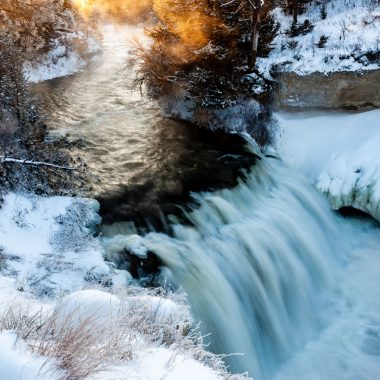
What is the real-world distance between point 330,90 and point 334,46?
1565 millimetres

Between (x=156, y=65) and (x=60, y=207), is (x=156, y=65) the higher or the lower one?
the higher one

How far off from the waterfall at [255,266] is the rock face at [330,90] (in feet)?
12.4

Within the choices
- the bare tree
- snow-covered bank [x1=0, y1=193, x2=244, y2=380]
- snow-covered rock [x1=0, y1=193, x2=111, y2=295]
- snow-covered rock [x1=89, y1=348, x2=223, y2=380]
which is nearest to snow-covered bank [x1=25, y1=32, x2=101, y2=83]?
the bare tree

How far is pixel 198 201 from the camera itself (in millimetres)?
10672

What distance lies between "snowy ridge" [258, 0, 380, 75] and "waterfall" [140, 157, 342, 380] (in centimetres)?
464

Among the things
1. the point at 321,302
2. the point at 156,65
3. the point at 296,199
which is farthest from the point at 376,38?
the point at 321,302

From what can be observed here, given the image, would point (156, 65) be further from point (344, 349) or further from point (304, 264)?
point (344, 349)

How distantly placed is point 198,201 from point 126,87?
10.2 m

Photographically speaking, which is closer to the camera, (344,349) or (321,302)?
(344,349)

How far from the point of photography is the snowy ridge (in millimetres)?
13992

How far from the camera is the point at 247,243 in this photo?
32.2 feet

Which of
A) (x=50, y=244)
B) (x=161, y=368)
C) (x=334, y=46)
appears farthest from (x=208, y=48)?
(x=161, y=368)

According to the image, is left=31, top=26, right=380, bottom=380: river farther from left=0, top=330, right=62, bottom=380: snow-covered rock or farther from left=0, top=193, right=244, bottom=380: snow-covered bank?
left=0, top=330, right=62, bottom=380: snow-covered rock

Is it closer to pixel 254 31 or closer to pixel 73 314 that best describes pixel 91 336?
pixel 73 314
